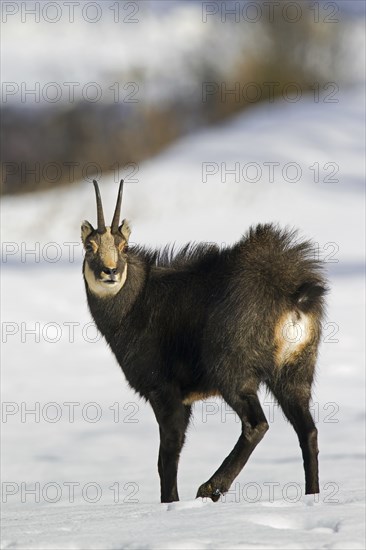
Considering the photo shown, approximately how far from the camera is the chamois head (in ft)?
26.1

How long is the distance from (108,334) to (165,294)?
0.47m

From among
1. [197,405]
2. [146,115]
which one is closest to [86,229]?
[197,405]

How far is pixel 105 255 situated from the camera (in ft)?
26.2

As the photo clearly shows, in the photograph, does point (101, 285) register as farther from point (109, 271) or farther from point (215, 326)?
point (215, 326)

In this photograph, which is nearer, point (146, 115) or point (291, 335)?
point (291, 335)

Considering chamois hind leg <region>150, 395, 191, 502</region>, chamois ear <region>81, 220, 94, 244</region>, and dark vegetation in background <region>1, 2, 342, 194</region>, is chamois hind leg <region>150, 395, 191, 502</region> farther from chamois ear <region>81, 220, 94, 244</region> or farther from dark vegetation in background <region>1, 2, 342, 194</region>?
dark vegetation in background <region>1, 2, 342, 194</region>

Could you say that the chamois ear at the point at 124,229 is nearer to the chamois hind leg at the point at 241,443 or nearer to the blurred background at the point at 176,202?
the chamois hind leg at the point at 241,443

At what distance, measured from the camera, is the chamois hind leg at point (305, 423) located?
7496mm

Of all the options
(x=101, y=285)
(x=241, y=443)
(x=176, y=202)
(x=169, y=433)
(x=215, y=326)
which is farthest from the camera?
(x=176, y=202)

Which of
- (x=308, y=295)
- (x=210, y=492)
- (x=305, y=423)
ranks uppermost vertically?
(x=308, y=295)

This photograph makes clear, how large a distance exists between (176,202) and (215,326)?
11694 mm

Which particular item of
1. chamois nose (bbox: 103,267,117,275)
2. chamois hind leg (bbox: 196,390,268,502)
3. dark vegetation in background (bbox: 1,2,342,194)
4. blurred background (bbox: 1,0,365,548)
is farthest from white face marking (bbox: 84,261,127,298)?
dark vegetation in background (bbox: 1,2,342,194)

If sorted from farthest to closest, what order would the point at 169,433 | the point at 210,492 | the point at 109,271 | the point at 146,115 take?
the point at 146,115 < the point at 109,271 < the point at 169,433 < the point at 210,492

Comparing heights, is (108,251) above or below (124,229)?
below
